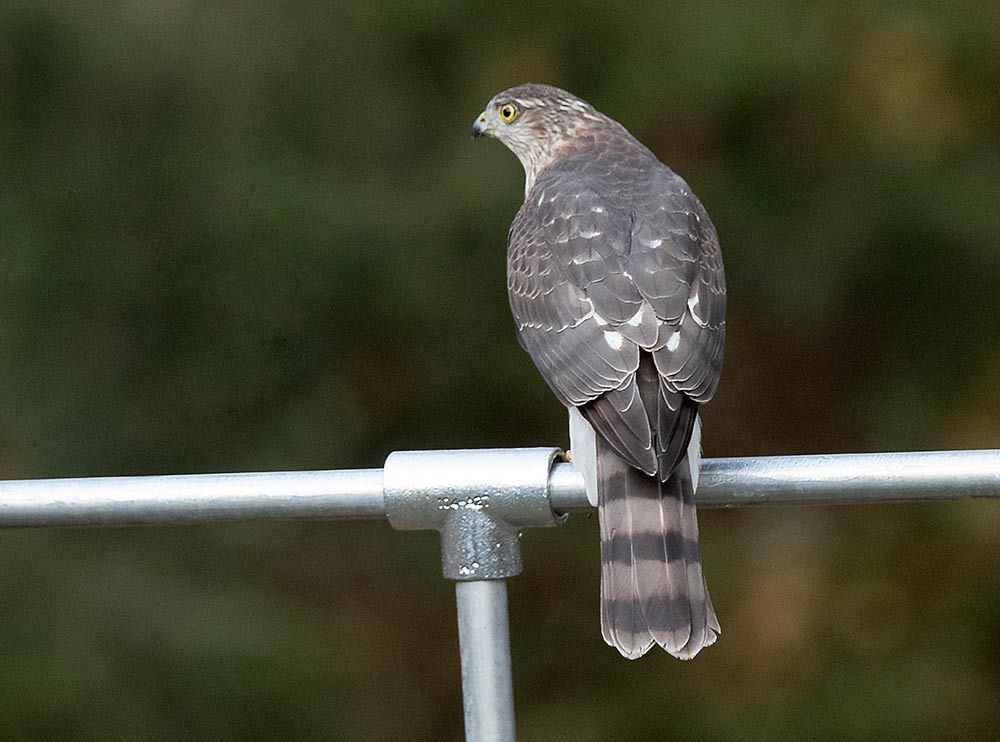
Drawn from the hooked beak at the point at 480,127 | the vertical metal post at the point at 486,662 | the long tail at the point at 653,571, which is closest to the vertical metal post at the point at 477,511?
the vertical metal post at the point at 486,662

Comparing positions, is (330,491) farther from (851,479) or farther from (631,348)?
(631,348)

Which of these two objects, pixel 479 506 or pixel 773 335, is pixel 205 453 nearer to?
pixel 773 335

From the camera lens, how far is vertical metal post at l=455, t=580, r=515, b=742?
1498mm

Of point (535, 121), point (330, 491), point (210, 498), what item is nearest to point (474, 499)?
point (330, 491)

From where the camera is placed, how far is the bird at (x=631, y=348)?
1.91m

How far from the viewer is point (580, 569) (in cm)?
414

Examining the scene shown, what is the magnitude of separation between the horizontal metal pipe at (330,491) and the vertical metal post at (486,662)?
11 centimetres

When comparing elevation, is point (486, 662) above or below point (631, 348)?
below

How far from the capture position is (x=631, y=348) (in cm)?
226

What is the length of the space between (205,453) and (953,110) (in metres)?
2.11

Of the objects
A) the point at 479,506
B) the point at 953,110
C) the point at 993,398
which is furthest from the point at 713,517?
the point at 479,506

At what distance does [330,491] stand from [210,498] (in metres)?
0.12

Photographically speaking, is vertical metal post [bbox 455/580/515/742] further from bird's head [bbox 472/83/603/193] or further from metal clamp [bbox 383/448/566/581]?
bird's head [bbox 472/83/603/193]

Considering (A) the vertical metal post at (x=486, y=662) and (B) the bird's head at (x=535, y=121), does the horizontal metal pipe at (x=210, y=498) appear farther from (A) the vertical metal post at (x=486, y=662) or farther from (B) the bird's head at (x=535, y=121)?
(B) the bird's head at (x=535, y=121)
